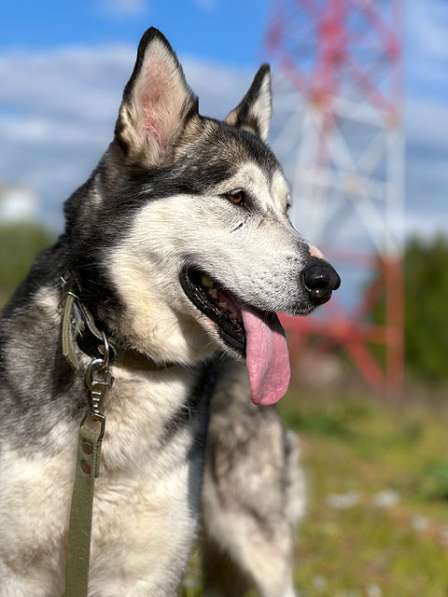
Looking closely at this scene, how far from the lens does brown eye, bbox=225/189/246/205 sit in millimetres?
3350

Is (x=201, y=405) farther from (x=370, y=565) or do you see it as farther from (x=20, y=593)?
(x=370, y=565)

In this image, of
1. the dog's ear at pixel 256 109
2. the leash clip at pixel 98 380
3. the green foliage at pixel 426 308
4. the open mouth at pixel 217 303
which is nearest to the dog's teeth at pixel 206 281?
the open mouth at pixel 217 303

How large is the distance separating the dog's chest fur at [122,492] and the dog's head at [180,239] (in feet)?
0.72

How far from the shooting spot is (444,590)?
5.43 meters

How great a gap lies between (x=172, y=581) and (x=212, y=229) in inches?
55.6

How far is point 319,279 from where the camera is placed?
3.13m

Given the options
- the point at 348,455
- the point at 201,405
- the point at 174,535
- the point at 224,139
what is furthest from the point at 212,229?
the point at 348,455

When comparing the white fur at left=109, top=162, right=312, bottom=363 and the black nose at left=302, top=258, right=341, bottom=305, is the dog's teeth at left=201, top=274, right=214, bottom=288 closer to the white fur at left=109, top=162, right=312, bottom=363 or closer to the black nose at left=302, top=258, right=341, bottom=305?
the white fur at left=109, top=162, right=312, bottom=363

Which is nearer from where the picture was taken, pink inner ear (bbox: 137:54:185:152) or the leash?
the leash

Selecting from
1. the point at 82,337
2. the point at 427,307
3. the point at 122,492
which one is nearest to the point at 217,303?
the point at 82,337

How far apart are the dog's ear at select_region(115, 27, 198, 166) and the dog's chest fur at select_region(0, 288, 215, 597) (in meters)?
0.82

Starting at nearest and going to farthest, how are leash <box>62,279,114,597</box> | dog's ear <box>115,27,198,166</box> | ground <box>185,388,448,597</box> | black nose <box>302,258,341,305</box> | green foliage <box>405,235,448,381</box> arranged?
leash <box>62,279,114,597</box>, black nose <box>302,258,341,305</box>, dog's ear <box>115,27,198,166</box>, ground <box>185,388,448,597</box>, green foliage <box>405,235,448,381</box>

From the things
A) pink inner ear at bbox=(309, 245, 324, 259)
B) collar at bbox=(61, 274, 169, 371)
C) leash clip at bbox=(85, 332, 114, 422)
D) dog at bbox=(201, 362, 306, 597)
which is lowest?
dog at bbox=(201, 362, 306, 597)

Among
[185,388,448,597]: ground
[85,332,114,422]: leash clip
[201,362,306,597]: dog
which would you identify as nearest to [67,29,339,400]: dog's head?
[85,332,114,422]: leash clip
